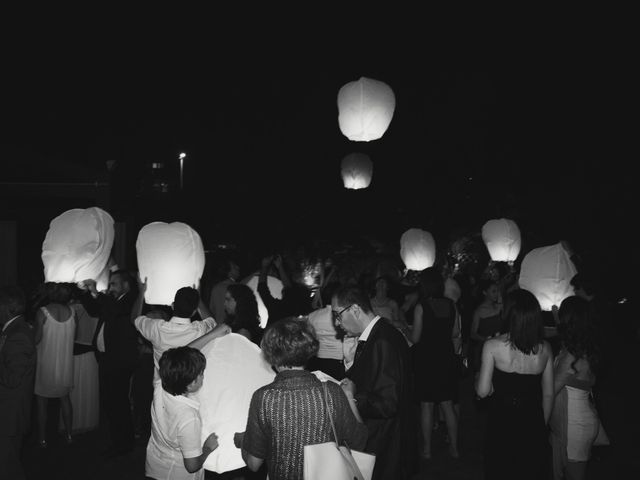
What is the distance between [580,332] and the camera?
3.62m

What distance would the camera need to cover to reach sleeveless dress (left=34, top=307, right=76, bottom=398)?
527 cm

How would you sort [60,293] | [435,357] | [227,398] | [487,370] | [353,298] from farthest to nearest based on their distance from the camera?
[60,293] → [435,357] → [487,370] → [353,298] → [227,398]

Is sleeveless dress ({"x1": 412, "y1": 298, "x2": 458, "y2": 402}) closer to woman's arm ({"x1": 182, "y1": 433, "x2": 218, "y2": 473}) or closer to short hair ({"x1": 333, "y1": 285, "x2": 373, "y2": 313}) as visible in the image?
short hair ({"x1": 333, "y1": 285, "x2": 373, "y2": 313})

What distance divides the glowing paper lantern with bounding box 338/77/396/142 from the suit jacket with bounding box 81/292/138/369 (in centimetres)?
350

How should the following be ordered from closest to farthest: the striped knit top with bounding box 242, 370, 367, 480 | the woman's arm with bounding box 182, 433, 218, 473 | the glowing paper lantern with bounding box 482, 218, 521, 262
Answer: the striped knit top with bounding box 242, 370, 367, 480 < the woman's arm with bounding box 182, 433, 218, 473 < the glowing paper lantern with bounding box 482, 218, 521, 262

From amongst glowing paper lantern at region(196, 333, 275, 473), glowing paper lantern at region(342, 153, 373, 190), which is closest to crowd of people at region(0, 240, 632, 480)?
glowing paper lantern at region(196, 333, 275, 473)

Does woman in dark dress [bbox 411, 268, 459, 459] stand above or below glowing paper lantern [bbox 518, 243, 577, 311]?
below

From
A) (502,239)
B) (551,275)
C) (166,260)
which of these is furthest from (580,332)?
(502,239)

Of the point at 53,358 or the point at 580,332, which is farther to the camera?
the point at 53,358

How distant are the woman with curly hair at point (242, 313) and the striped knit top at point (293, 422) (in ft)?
3.86

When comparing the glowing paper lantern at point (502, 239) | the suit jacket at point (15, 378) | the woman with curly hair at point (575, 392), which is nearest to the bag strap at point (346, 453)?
the woman with curly hair at point (575, 392)

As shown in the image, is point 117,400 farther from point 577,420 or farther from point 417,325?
point 577,420

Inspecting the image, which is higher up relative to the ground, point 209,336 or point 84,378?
point 209,336

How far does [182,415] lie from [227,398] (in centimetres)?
27
